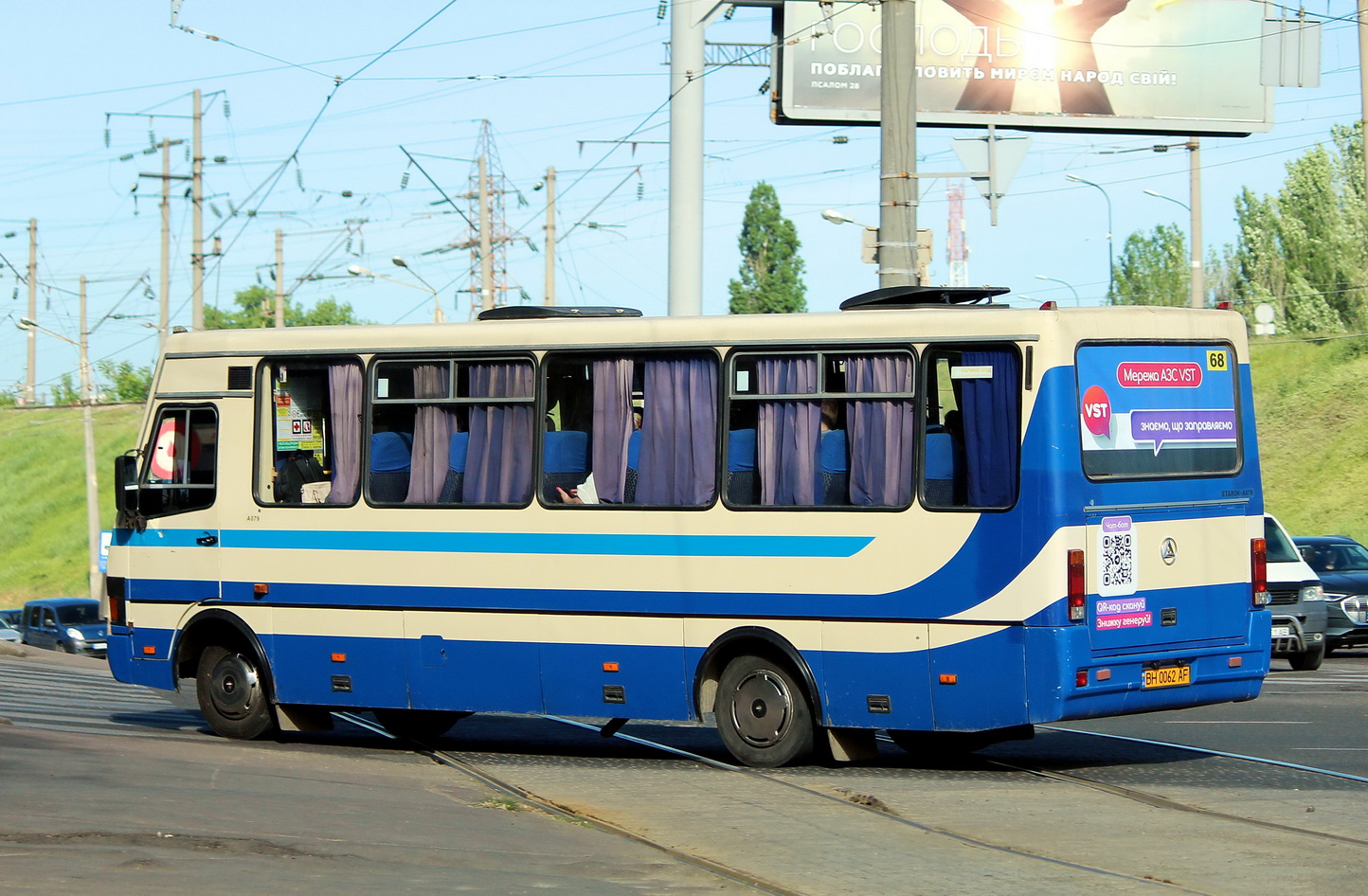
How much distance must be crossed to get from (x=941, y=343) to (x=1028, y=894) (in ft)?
15.0

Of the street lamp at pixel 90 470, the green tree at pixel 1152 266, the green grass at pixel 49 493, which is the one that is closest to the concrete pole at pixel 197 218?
the street lamp at pixel 90 470

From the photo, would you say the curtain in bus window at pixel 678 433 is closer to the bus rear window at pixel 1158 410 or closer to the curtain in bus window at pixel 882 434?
the curtain in bus window at pixel 882 434

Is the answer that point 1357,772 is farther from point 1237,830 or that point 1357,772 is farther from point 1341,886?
point 1341,886

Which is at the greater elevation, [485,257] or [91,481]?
[485,257]

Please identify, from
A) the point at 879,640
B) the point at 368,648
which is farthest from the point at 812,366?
the point at 368,648

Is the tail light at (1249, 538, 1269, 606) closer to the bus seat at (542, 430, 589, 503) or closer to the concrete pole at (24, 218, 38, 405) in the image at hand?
the bus seat at (542, 430, 589, 503)

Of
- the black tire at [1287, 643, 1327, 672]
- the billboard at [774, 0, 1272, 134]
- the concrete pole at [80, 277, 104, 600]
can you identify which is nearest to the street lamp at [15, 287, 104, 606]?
the concrete pole at [80, 277, 104, 600]

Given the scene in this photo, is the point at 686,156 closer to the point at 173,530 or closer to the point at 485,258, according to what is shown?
the point at 173,530

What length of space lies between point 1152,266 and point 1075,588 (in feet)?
274

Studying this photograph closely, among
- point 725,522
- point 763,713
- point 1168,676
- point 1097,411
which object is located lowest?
point 763,713

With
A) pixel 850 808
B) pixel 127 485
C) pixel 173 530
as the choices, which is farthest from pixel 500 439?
pixel 850 808

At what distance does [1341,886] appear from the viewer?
789 cm

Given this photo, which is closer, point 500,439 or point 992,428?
point 992,428

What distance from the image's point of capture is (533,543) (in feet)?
41.6
